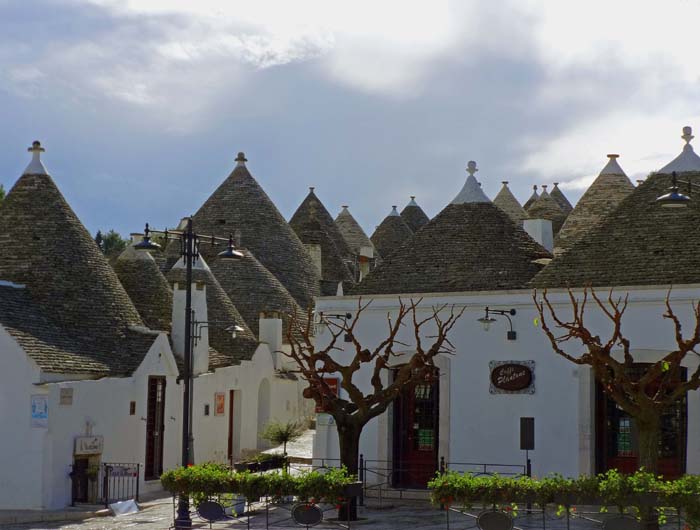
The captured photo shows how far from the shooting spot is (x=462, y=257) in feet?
86.0

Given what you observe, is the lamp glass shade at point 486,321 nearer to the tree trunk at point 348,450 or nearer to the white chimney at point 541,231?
the tree trunk at point 348,450

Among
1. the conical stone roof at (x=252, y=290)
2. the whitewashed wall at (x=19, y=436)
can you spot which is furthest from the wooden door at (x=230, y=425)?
the whitewashed wall at (x=19, y=436)

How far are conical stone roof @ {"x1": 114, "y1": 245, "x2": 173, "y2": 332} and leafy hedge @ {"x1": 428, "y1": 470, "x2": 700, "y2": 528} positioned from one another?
1589 centimetres

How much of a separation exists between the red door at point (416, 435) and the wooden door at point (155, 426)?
669 cm

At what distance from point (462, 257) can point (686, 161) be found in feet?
18.4

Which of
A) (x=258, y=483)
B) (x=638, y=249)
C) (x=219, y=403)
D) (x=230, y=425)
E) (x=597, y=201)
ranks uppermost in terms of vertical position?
(x=597, y=201)

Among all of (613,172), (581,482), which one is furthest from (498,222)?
(581,482)

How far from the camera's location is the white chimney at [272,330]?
37781 millimetres

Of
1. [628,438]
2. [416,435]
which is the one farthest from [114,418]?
[628,438]

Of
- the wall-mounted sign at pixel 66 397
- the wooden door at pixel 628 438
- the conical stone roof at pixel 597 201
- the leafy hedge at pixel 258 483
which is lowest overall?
the leafy hedge at pixel 258 483

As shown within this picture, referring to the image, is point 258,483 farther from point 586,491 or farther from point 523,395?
point 523,395

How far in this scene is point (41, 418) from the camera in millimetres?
23984

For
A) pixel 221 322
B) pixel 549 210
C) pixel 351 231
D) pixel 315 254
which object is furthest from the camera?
pixel 351 231

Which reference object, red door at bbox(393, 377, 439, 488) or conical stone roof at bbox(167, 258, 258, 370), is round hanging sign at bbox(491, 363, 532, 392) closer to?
red door at bbox(393, 377, 439, 488)
